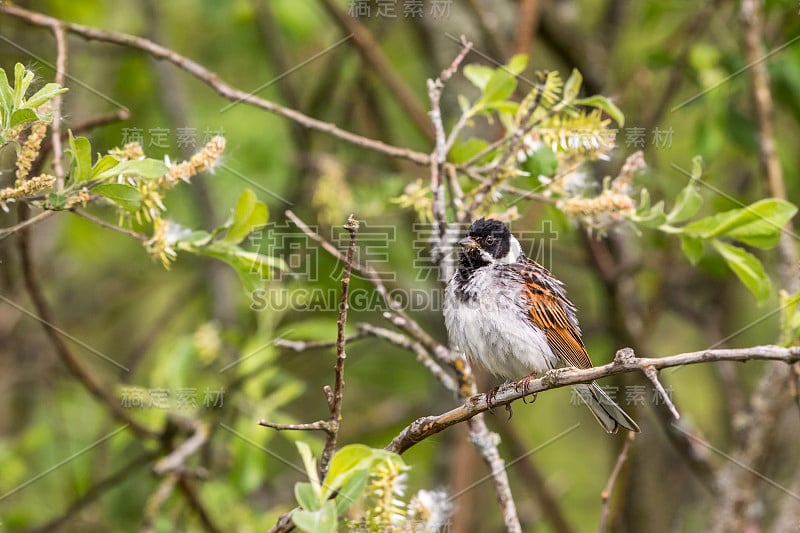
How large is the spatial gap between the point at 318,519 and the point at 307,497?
0.26 feet

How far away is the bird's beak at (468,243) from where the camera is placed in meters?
3.65

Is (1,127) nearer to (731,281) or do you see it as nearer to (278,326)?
(278,326)

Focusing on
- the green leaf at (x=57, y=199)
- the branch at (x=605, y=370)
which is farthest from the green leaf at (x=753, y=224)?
the green leaf at (x=57, y=199)

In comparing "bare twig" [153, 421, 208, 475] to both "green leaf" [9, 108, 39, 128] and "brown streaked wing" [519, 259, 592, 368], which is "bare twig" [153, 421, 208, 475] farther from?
"green leaf" [9, 108, 39, 128]

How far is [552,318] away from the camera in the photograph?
3.75 m

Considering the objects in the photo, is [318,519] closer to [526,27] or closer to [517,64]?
[517,64]

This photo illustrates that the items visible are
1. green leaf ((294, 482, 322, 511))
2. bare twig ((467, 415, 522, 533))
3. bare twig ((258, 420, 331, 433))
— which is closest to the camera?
green leaf ((294, 482, 322, 511))

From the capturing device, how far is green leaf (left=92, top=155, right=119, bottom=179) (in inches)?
102

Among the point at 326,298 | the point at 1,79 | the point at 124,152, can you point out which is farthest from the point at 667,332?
the point at 1,79

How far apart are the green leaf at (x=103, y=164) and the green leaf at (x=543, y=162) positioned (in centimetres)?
145

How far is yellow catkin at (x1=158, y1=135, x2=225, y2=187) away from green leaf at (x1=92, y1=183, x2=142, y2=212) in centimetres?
15

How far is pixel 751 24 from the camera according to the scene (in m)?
4.84

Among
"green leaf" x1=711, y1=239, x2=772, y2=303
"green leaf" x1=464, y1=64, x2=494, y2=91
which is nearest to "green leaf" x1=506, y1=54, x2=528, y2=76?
"green leaf" x1=464, y1=64, x2=494, y2=91

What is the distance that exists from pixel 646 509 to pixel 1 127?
437 cm
